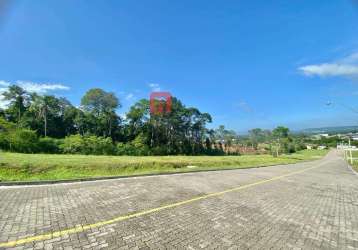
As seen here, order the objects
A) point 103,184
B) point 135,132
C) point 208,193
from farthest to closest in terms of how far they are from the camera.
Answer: point 135,132 < point 103,184 < point 208,193

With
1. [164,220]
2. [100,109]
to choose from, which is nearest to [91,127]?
[100,109]

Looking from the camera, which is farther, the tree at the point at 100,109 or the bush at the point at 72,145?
the tree at the point at 100,109

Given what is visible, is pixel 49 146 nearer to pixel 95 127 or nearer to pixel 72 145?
pixel 72 145

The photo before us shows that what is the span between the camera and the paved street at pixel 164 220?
4.07 meters

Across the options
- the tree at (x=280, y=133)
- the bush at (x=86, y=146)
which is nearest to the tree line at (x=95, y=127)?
the bush at (x=86, y=146)

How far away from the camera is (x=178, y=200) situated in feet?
23.1

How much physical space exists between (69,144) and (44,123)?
48.1 feet

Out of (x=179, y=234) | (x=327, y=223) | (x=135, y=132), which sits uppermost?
(x=135, y=132)

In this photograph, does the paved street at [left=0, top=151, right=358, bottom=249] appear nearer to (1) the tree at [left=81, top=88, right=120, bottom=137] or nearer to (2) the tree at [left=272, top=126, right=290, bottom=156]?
(1) the tree at [left=81, top=88, right=120, bottom=137]

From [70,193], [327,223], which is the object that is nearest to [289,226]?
[327,223]

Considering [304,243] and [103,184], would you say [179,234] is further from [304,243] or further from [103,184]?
[103,184]

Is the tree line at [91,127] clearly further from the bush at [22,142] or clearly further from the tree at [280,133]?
the tree at [280,133]

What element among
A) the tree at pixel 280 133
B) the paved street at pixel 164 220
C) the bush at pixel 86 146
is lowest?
the paved street at pixel 164 220

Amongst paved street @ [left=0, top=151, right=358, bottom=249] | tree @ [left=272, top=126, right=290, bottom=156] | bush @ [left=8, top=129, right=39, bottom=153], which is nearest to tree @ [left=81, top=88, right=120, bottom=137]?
bush @ [left=8, top=129, right=39, bottom=153]
